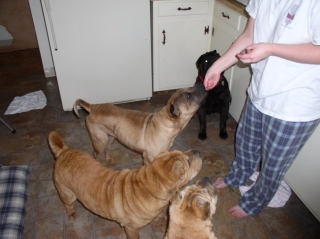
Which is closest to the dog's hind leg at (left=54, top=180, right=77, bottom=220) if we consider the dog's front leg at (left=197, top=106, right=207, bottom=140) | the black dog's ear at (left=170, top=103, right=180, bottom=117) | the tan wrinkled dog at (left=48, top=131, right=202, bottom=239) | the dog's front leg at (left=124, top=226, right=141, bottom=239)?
the tan wrinkled dog at (left=48, top=131, right=202, bottom=239)

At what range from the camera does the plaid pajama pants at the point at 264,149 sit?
6.14 ft

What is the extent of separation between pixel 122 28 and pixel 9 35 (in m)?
3.52

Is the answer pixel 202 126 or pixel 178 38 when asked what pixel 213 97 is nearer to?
pixel 202 126

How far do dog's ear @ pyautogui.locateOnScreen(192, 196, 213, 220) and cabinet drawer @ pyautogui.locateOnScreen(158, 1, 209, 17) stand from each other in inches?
108

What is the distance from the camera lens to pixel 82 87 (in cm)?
392

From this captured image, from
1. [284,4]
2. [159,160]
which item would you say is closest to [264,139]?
[159,160]

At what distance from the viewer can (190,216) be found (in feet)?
5.55

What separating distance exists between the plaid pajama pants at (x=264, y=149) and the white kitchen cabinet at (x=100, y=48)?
2.02 m

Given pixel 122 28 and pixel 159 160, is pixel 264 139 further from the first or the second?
pixel 122 28

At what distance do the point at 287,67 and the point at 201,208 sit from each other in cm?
100

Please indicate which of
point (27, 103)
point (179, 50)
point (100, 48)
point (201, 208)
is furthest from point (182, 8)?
point (201, 208)

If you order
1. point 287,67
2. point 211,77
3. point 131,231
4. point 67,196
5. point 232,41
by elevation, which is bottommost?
point 131,231

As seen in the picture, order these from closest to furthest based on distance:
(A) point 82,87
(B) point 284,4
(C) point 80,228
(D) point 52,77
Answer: (B) point 284,4
(C) point 80,228
(A) point 82,87
(D) point 52,77

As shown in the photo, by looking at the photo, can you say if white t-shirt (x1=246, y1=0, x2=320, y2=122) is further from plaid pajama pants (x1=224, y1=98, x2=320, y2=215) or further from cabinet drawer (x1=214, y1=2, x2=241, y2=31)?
cabinet drawer (x1=214, y1=2, x2=241, y2=31)
